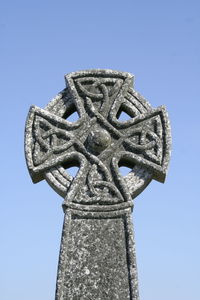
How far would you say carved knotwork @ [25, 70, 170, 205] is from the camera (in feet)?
23.0

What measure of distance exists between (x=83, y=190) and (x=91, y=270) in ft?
3.08

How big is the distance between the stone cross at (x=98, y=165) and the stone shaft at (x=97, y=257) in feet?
0.03

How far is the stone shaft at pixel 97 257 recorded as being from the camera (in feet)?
21.1

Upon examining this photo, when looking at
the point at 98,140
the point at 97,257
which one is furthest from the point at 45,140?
the point at 97,257

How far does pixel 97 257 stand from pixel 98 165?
111 centimetres

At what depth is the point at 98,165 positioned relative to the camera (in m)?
7.12

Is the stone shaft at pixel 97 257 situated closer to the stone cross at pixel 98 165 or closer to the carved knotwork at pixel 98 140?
the stone cross at pixel 98 165

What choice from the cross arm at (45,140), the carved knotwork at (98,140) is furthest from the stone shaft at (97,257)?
the cross arm at (45,140)

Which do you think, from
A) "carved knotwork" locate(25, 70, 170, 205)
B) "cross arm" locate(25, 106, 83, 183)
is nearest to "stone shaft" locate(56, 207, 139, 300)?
"carved knotwork" locate(25, 70, 170, 205)

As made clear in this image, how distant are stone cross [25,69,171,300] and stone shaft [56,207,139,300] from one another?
0.4 inches

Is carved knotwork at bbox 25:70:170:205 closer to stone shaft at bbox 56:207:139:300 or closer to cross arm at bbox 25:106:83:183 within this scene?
cross arm at bbox 25:106:83:183

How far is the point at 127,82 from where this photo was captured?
24.7 ft
